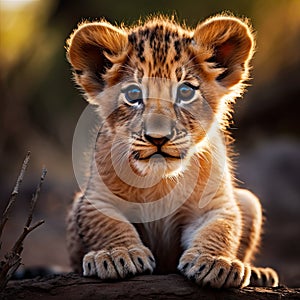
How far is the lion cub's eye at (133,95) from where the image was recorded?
466 centimetres

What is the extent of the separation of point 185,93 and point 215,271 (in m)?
1.16

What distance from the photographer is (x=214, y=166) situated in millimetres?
5023

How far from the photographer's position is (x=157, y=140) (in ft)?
13.9

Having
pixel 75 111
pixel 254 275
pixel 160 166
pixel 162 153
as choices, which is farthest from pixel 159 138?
pixel 75 111

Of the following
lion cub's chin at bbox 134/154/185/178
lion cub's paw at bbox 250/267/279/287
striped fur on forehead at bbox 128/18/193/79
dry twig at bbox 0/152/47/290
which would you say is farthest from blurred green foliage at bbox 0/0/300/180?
dry twig at bbox 0/152/47/290

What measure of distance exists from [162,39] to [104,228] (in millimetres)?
1276

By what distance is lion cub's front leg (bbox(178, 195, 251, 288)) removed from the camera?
4207 mm

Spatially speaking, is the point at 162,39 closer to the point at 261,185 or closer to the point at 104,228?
the point at 104,228

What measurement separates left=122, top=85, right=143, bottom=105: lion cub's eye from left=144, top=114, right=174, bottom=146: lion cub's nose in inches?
12.3

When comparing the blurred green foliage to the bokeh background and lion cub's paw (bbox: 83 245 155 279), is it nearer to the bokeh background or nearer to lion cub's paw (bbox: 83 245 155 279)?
the bokeh background

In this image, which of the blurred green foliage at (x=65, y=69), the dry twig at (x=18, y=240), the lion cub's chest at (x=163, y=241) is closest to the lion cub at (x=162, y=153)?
the lion cub's chest at (x=163, y=241)

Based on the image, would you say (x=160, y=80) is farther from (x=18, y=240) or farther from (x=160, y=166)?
(x=18, y=240)

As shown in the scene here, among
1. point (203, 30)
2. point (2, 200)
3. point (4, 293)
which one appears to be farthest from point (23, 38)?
point (4, 293)

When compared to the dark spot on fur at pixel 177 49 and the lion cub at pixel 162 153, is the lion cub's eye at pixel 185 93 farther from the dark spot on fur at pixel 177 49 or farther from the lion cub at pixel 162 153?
the dark spot on fur at pixel 177 49
